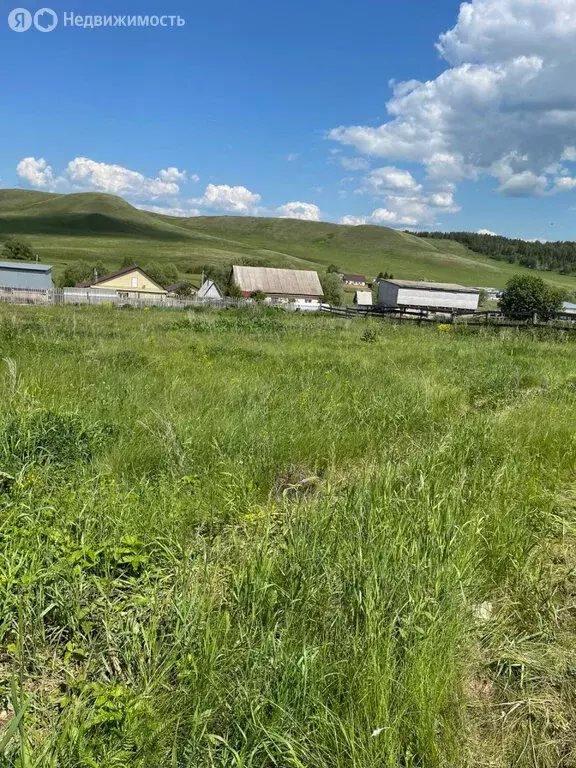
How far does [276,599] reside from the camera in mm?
2207

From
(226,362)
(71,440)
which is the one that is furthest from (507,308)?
(71,440)

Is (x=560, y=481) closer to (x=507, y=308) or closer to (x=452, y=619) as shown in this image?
(x=452, y=619)

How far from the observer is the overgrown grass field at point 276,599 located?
166cm

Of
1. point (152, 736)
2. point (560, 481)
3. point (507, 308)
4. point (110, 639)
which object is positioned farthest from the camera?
point (507, 308)

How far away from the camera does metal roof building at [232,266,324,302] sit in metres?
67.3

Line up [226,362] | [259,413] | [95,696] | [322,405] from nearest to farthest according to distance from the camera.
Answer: [95,696], [259,413], [322,405], [226,362]

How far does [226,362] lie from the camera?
378 inches

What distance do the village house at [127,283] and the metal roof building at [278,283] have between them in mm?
13281

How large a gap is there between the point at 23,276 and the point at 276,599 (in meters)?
63.3

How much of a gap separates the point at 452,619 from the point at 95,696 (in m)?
1.49

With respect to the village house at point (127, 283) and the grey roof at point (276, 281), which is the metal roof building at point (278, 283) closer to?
the grey roof at point (276, 281)

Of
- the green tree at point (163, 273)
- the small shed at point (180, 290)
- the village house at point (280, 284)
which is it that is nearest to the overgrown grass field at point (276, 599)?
the village house at point (280, 284)

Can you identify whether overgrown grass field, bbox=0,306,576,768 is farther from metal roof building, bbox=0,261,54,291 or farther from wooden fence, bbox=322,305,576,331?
metal roof building, bbox=0,261,54,291

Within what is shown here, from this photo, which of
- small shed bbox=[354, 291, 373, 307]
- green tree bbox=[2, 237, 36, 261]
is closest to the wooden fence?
small shed bbox=[354, 291, 373, 307]
